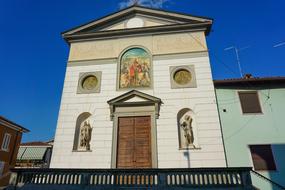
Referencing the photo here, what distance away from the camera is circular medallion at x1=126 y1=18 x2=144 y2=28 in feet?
48.4

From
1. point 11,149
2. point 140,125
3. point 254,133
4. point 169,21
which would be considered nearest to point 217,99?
point 254,133

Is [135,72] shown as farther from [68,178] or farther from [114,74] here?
[68,178]

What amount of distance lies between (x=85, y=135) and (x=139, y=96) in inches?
145

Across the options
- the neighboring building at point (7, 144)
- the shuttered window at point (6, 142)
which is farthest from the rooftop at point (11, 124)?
the shuttered window at point (6, 142)

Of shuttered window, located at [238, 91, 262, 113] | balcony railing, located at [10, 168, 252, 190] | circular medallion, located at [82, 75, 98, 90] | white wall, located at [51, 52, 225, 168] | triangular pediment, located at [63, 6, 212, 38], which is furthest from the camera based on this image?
triangular pediment, located at [63, 6, 212, 38]

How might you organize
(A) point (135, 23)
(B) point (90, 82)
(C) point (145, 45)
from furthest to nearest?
(A) point (135, 23) < (C) point (145, 45) < (B) point (90, 82)

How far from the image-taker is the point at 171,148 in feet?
36.0

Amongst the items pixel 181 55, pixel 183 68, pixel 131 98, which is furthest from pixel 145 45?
pixel 131 98

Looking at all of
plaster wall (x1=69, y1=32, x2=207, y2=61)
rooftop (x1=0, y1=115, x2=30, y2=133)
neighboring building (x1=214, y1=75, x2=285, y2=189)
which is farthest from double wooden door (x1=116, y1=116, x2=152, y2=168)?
rooftop (x1=0, y1=115, x2=30, y2=133)

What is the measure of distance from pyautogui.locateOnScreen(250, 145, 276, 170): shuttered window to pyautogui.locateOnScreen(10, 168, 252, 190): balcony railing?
4.50 metres

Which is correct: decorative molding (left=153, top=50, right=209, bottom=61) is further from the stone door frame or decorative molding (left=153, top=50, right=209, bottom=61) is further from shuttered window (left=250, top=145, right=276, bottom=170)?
shuttered window (left=250, top=145, right=276, bottom=170)

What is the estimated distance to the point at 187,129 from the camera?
1131 cm

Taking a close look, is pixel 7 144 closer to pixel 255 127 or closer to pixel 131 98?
pixel 131 98

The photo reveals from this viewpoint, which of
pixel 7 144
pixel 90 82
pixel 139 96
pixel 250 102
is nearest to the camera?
pixel 250 102
